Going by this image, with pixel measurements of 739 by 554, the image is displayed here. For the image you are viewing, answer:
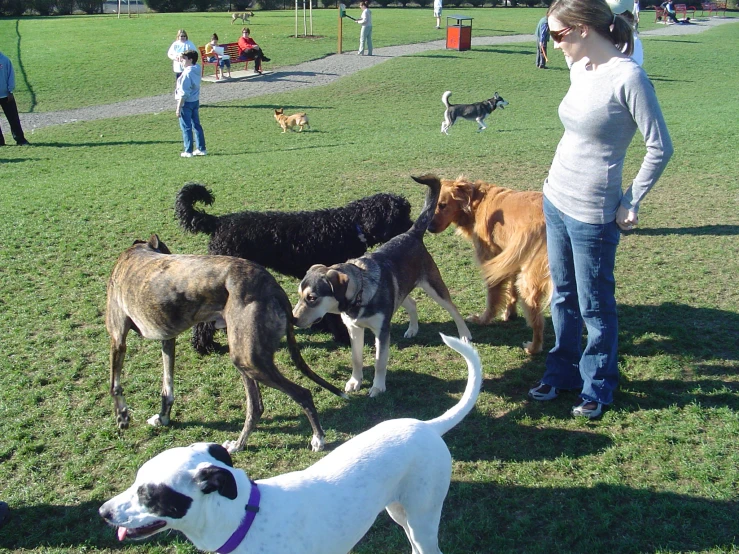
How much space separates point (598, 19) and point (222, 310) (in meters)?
2.74

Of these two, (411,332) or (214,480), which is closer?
(214,480)

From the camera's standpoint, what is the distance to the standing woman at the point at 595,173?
10.8 feet

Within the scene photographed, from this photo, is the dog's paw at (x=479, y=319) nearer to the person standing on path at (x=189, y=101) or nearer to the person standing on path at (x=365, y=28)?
the person standing on path at (x=189, y=101)

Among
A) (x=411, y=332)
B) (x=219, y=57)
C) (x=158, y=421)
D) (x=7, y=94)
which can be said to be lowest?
(x=158, y=421)

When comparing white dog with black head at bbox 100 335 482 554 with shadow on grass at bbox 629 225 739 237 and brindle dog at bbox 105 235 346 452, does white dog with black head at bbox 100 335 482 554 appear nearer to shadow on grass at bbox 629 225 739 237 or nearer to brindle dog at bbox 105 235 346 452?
brindle dog at bbox 105 235 346 452

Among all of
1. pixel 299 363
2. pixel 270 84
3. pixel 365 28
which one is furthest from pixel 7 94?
pixel 365 28

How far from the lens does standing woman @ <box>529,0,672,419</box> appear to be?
3306 millimetres

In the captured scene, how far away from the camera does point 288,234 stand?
5312mm

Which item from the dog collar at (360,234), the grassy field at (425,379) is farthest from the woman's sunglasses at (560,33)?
the dog collar at (360,234)

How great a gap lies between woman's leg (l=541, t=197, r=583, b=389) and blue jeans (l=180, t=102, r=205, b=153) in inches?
384

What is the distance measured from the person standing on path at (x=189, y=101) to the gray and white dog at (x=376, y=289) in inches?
328

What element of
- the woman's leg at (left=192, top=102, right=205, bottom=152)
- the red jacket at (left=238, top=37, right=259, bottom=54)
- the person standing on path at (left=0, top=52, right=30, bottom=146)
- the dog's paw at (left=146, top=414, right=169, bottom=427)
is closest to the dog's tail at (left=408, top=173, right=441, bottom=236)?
the dog's paw at (left=146, top=414, right=169, bottom=427)

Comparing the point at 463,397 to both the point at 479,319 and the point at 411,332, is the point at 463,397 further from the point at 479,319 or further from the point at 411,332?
the point at 479,319

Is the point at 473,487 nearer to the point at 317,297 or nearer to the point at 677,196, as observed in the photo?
the point at 317,297
